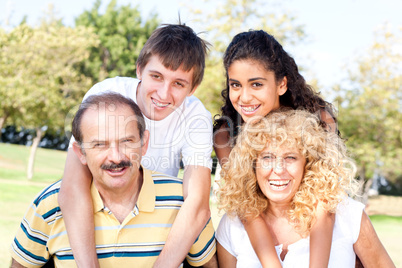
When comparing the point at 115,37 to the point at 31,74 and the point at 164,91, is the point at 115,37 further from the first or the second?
the point at 164,91

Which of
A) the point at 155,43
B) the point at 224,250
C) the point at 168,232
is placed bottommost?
the point at 224,250

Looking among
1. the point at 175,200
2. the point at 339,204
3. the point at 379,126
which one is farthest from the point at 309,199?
the point at 379,126

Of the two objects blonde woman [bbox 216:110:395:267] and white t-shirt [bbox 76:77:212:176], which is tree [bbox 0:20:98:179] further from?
blonde woman [bbox 216:110:395:267]

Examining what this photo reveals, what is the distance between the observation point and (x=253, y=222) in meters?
2.85

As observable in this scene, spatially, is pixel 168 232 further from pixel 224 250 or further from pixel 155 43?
pixel 155 43

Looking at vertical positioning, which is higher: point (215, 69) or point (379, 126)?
point (215, 69)

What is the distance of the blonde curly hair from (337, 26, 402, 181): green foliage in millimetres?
13368

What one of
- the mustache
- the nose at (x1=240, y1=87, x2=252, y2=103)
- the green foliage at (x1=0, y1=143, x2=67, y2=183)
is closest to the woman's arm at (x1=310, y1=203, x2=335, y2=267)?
the nose at (x1=240, y1=87, x2=252, y2=103)

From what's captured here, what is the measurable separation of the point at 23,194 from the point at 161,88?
45.6ft

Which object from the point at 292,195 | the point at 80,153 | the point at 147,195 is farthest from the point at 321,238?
the point at 80,153

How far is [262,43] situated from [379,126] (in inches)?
557

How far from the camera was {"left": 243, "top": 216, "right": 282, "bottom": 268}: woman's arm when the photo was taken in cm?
269

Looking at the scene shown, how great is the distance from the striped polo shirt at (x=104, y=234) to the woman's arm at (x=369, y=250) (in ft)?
4.03

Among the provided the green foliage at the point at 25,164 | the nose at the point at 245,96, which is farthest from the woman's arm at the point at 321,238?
the green foliage at the point at 25,164
